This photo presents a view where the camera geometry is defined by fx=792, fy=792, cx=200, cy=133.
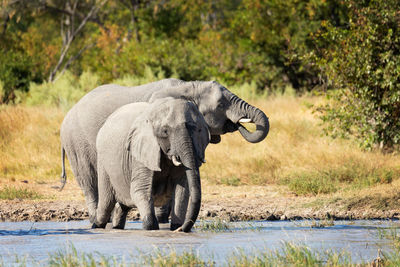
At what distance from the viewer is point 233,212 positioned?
33.7 ft

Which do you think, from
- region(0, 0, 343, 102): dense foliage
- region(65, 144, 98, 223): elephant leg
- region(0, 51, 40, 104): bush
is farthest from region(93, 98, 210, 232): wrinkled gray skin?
region(0, 51, 40, 104): bush

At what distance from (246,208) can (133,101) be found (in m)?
2.45

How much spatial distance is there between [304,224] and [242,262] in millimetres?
3151

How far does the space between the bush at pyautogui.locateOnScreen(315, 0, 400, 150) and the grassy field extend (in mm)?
506

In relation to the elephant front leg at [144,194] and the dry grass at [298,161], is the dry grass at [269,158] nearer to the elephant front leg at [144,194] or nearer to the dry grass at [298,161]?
the dry grass at [298,161]

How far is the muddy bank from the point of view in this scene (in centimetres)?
976

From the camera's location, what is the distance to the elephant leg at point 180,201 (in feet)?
25.0

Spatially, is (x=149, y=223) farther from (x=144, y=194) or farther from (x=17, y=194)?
(x=17, y=194)

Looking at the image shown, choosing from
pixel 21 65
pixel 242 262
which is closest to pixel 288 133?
pixel 242 262

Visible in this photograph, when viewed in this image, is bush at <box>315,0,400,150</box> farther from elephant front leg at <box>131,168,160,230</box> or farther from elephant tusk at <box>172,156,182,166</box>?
elephant tusk at <box>172,156,182,166</box>

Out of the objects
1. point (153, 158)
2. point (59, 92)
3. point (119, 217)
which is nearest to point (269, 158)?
point (119, 217)

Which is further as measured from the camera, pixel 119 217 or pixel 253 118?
pixel 253 118

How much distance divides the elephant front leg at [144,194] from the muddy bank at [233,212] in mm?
2245

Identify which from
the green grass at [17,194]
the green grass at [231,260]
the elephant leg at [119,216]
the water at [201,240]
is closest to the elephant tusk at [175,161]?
the water at [201,240]
